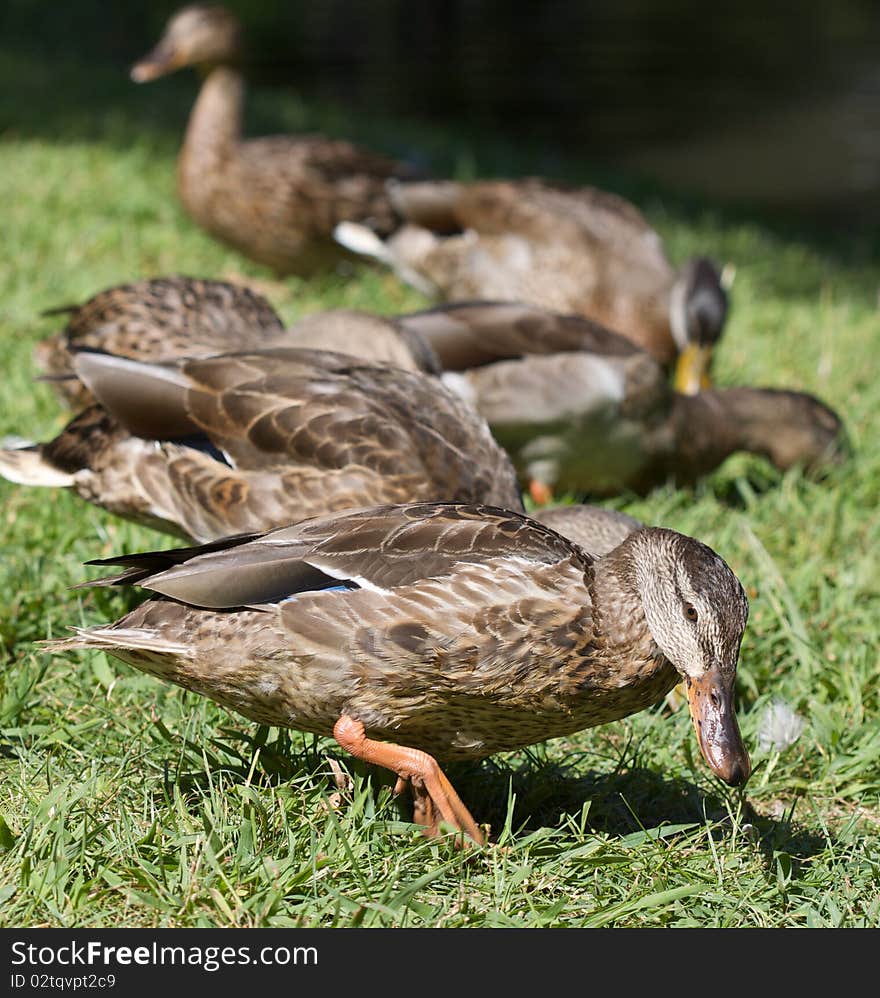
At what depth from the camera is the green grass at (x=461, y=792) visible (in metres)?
2.69

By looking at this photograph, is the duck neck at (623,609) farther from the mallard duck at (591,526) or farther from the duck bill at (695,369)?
the duck bill at (695,369)

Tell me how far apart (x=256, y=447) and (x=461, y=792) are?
4.10 ft

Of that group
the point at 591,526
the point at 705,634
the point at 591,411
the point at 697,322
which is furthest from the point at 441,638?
the point at 697,322

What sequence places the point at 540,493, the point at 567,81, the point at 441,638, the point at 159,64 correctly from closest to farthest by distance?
the point at 441,638 < the point at 540,493 < the point at 159,64 < the point at 567,81

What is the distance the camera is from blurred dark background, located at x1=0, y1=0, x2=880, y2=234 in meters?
12.5

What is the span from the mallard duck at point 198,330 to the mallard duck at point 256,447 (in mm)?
673

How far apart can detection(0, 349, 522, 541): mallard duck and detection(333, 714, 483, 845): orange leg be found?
1066 millimetres

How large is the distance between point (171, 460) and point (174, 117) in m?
7.31

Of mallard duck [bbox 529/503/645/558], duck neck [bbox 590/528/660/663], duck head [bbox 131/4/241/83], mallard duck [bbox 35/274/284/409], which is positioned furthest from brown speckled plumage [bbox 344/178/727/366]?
duck neck [bbox 590/528/660/663]

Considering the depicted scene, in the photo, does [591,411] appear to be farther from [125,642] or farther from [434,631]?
[125,642]

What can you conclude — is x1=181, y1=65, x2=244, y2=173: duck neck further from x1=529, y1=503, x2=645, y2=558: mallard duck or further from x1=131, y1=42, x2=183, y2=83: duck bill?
x1=529, y1=503, x2=645, y2=558: mallard duck

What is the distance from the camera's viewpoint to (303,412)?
13.0 feet

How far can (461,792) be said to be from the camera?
3217 millimetres
